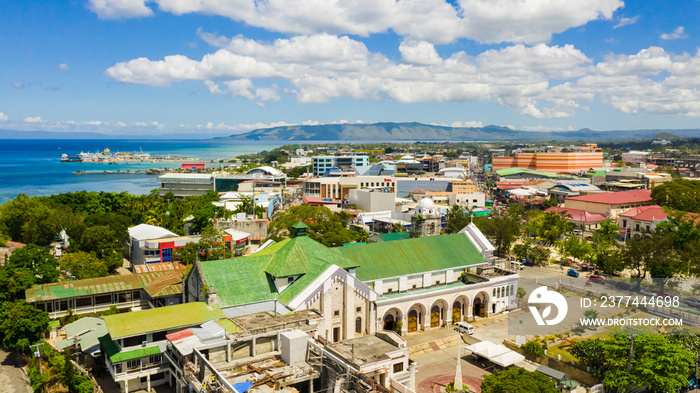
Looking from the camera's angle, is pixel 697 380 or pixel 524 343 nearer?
pixel 697 380

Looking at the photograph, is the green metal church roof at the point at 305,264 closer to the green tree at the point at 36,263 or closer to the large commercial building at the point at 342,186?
the green tree at the point at 36,263

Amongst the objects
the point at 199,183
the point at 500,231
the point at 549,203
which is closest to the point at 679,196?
the point at 549,203

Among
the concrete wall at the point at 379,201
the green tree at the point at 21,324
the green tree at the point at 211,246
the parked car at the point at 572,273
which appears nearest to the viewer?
the green tree at the point at 21,324

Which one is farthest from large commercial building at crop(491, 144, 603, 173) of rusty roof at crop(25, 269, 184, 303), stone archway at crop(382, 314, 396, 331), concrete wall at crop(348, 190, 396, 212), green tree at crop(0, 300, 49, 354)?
green tree at crop(0, 300, 49, 354)

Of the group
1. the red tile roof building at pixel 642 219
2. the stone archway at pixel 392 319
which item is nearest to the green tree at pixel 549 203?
the red tile roof building at pixel 642 219

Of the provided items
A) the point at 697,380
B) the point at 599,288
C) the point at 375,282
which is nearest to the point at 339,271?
the point at 375,282

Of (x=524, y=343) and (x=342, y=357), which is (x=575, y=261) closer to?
(x=524, y=343)
